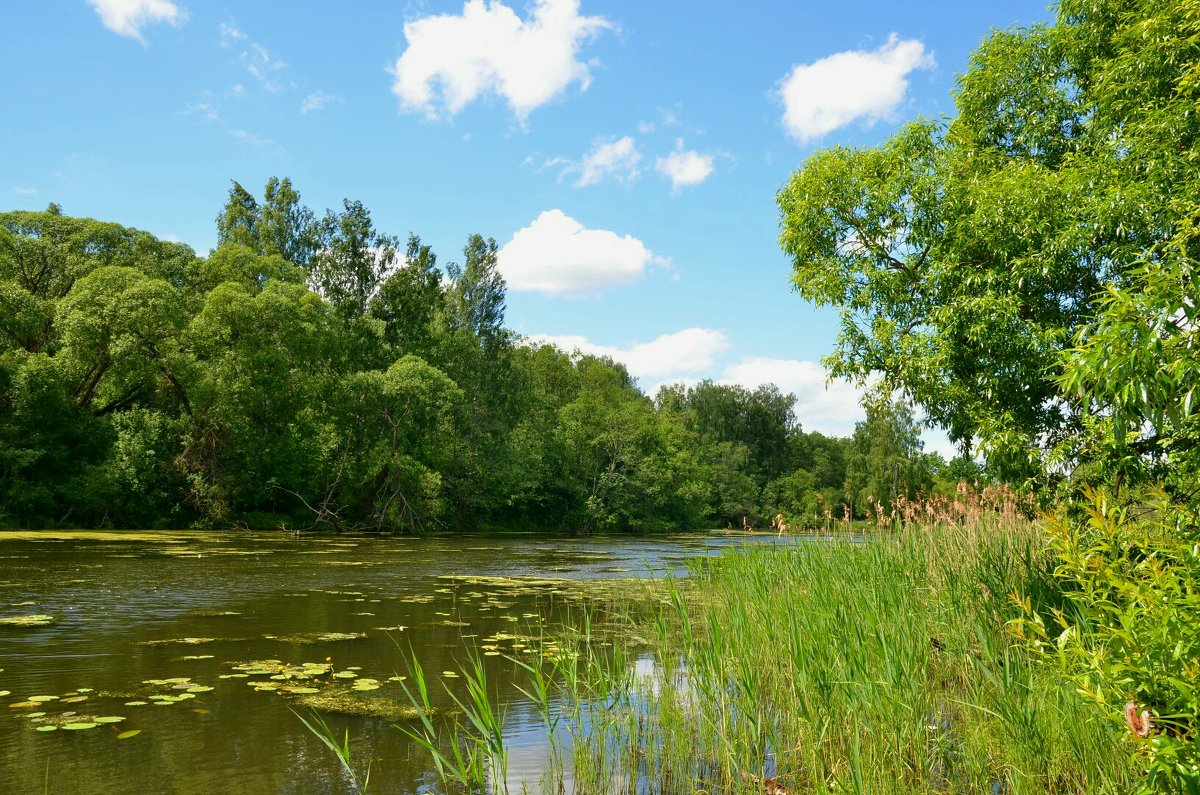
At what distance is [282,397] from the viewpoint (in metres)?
35.2

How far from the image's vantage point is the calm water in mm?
4488

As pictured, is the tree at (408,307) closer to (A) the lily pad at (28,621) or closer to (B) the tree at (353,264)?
(B) the tree at (353,264)

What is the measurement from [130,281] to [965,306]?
105 feet

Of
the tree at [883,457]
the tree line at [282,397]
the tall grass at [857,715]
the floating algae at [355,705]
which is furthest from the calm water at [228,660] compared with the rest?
the tree at [883,457]

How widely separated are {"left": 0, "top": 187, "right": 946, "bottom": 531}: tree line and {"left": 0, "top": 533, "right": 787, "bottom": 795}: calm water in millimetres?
6925

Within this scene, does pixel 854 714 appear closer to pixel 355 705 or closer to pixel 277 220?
pixel 355 705

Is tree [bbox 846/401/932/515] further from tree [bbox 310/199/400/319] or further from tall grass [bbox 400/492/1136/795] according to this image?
tall grass [bbox 400/492/1136/795]

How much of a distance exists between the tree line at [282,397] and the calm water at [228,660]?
6.92 m

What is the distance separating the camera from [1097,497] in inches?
128

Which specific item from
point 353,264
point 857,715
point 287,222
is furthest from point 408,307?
point 857,715

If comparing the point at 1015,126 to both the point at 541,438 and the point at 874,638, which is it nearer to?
the point at 874,638

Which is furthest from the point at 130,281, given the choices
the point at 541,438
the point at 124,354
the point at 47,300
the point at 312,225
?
the point at 541,438

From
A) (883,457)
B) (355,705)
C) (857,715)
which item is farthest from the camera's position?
(883,457)

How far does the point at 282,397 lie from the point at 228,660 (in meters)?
30.3
